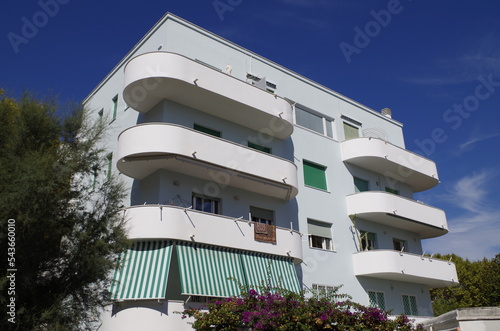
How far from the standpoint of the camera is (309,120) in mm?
25938

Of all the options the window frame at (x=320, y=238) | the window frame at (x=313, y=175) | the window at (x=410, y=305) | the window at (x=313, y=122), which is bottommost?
the window at (x=410, y=305)

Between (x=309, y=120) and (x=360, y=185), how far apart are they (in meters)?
4.67

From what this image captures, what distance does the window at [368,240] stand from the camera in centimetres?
2505

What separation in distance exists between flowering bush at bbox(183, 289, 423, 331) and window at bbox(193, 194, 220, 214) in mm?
4442

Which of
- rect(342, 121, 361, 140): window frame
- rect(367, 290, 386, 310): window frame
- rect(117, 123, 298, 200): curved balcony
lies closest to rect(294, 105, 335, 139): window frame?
rect(342, 121, 361, 140): window frame

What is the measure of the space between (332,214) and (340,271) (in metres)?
2.82

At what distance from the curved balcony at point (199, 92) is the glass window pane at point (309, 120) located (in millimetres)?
2896

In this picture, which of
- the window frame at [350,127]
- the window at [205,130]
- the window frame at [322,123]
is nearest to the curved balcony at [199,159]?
the window at [205,130]

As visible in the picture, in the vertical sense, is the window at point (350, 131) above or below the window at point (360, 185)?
above

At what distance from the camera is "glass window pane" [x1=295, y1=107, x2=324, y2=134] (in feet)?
83.4

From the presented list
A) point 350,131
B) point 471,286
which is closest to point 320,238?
point 350,131

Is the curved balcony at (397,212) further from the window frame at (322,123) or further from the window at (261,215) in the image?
the window at (261,215)

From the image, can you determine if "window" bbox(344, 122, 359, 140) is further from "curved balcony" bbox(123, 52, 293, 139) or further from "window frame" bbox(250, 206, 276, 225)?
"window frame" bbox(250, 206, 276, 225)

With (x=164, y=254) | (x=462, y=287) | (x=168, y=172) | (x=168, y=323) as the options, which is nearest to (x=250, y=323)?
(x=168, y=323)
